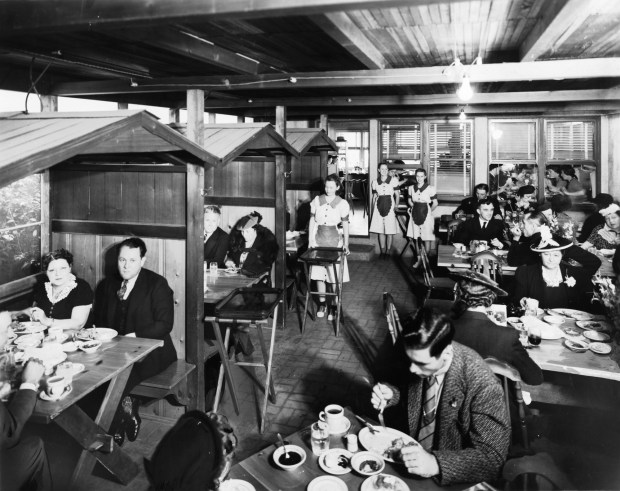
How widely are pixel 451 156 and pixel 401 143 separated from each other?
4.45ft

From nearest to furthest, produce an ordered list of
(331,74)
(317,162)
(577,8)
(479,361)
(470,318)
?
1. (479,361)
2. (577,8)
3. (470,318)
4. (331,74)
5. (317,162)

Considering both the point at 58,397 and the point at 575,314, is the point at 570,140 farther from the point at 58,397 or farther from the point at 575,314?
the point at 58,397

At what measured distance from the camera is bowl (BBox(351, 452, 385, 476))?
244 centimetres

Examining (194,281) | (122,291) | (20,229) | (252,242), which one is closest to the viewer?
(122,291)

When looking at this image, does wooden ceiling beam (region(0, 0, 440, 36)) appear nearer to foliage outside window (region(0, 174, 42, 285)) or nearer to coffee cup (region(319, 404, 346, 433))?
coffee cup (region(319, 404, 346, 433))

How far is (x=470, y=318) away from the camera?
12.3 ft

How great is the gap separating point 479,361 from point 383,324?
498 cm

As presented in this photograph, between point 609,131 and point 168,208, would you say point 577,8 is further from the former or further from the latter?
point 609,131

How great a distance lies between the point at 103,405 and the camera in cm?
388

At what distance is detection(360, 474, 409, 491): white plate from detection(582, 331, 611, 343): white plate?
9.03 feet

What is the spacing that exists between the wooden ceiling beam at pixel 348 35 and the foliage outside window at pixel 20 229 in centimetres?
372

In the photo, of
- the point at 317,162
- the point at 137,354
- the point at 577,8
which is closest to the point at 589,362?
the point at 577,8

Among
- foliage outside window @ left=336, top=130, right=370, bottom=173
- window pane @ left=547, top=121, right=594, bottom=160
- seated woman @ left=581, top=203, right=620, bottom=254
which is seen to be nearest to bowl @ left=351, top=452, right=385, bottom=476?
seated woman @ left=581, top=203, right=620, bottom=254

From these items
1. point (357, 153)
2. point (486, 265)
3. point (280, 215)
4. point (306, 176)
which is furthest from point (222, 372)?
point (357, 153)
